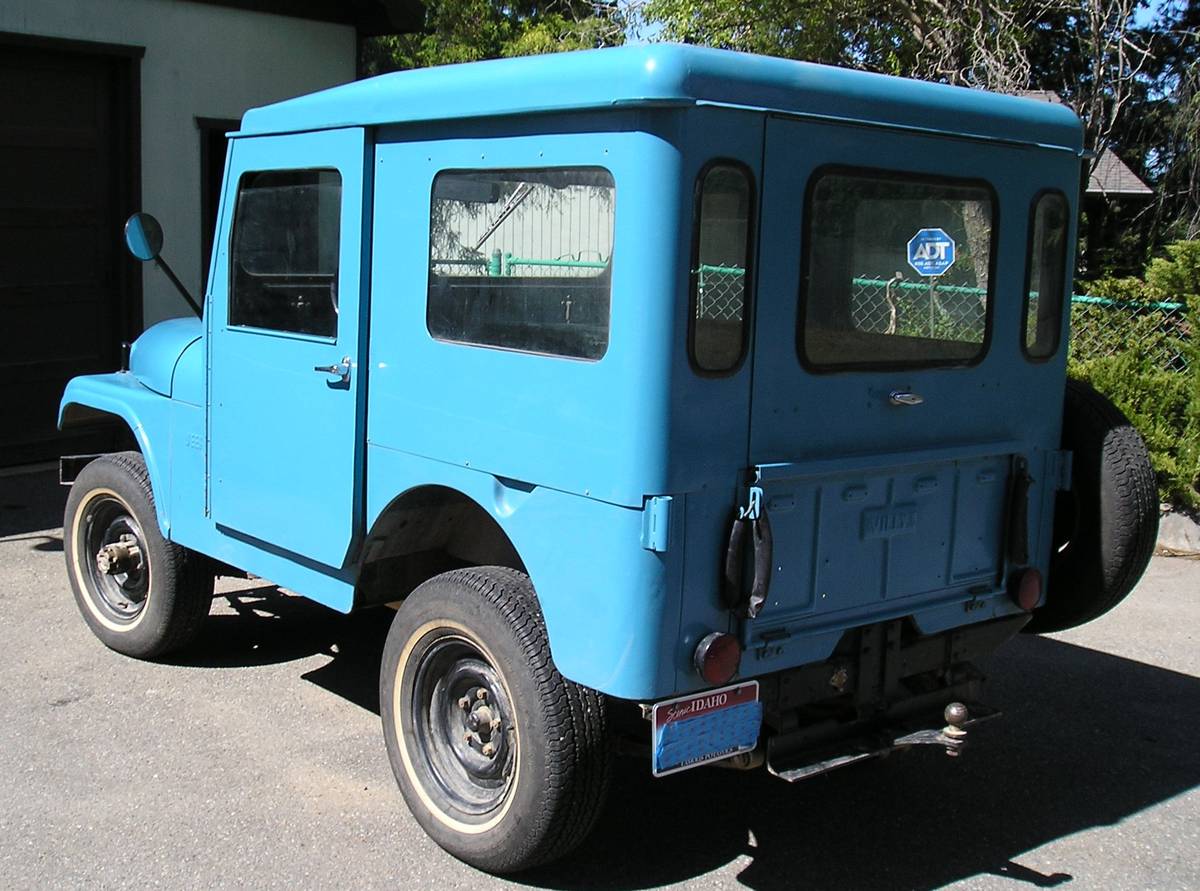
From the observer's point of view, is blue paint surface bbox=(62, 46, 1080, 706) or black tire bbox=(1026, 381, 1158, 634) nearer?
blue paint surface bbox=(62, 46, 1080, 706)

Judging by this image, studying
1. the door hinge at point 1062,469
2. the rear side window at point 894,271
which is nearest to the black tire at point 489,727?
the rear side window at point 894,271

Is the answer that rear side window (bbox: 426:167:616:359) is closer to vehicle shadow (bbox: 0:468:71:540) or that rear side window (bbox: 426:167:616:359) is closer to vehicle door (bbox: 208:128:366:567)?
vehicle door (bbox: 208:128:366:567)

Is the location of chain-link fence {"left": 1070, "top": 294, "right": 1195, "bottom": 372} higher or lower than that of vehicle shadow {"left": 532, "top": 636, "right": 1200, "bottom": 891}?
higher

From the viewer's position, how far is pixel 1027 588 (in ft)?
13.5

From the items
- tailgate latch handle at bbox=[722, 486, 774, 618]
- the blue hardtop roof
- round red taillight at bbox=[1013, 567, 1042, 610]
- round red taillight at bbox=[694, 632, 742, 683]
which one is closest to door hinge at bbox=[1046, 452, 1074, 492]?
round red taillight at bbox=[1013, 567, 1042, 610]

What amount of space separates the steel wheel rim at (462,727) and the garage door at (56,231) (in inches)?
246

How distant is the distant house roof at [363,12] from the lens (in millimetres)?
10328

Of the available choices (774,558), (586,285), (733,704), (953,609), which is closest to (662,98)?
(586,285)

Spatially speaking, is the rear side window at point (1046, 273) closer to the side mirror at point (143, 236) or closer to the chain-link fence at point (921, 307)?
the chain-link fence at point (921, 307)

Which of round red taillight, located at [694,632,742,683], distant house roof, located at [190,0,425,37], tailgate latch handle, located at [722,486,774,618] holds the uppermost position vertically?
distant house roof, located at [190,0,425,37]

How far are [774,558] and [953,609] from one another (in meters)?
0.83

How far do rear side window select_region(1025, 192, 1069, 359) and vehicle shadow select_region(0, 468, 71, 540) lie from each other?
17.6 ft

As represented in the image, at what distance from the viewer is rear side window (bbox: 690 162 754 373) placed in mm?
3271

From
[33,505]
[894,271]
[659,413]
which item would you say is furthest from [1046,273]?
[33,505]
